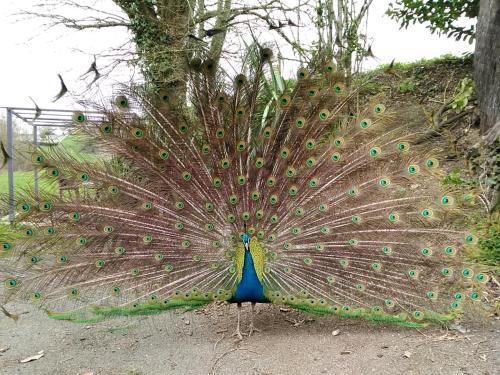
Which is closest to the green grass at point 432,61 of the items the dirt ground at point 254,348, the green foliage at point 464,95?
the green foliage at point 464,95

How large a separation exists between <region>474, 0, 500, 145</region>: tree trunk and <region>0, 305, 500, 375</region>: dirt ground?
3.21 m

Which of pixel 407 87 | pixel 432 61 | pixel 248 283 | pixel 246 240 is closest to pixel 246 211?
pixel 246 240

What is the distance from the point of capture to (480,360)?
3.84 m

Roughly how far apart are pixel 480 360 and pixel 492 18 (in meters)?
4.71

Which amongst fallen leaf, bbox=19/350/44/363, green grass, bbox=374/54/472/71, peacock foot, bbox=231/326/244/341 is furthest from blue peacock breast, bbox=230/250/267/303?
green grass, bbox=374/54/472/71

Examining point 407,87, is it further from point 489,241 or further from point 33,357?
point 33,357

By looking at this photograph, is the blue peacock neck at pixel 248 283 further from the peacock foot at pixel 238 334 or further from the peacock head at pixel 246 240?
the peacock foot at pixel 238 334

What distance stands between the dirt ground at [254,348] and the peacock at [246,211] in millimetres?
372

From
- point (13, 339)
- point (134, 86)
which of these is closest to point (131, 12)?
point (134, 86)

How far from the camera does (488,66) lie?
677cm

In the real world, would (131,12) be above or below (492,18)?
above

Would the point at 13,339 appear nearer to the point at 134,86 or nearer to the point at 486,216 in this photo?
the point at 134,86

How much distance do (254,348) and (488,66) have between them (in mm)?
5177

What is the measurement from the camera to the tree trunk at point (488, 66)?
6.44 metres
